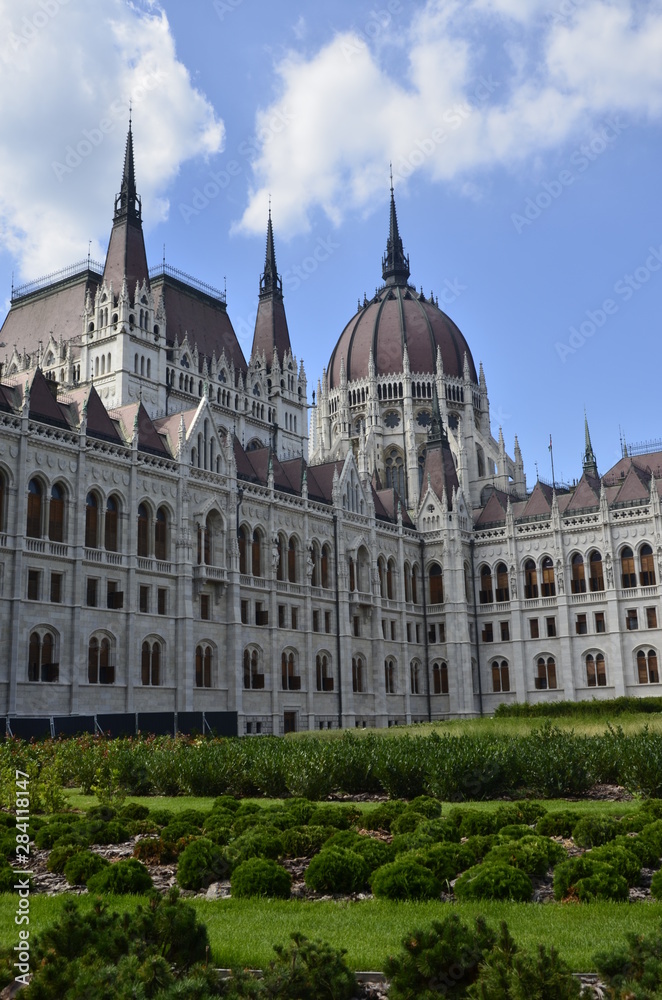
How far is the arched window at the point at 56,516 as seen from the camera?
44.5 metres

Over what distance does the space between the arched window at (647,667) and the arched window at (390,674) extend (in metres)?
16.8

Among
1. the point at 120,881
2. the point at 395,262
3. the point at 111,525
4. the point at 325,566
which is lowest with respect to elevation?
the point at 120,881

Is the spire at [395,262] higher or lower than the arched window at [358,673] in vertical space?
higher

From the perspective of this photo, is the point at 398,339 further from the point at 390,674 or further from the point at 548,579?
the point at 390,674

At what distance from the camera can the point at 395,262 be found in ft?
365

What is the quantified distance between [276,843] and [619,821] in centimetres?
586

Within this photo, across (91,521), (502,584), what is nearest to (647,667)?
(502,584)

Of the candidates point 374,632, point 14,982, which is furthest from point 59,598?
point 14,982

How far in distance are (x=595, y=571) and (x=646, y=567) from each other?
3785mm

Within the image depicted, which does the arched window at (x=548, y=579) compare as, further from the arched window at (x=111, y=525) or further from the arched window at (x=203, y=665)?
the arched window at (x=111, y=525)

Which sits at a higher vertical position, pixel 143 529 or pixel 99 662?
pixel 143 529

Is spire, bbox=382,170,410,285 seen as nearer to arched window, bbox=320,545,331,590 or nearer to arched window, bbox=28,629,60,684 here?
arched window, bbox=320,545,331,590

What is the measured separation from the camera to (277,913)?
1155 cm

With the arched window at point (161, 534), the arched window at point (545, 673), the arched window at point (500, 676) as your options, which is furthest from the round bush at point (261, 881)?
the arched window at point (500, 676)
